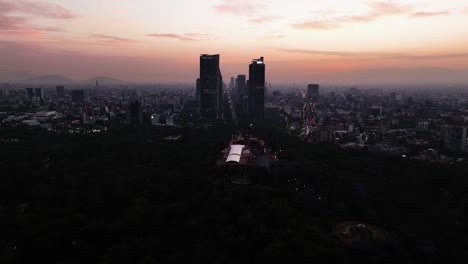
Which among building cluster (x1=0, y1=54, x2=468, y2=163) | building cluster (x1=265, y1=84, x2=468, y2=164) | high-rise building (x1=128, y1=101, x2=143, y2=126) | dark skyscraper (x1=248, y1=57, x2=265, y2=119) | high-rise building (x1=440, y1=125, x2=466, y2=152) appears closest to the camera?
building cluster (x1=265, y1=84, x2=468, y2=164)

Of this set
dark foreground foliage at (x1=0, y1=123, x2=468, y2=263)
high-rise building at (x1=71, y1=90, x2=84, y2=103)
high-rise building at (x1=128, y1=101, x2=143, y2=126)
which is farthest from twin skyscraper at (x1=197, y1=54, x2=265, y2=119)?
high-rise building at (x1=71, y1=90, x2=84, y2=103)

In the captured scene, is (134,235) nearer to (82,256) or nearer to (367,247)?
(82,256)

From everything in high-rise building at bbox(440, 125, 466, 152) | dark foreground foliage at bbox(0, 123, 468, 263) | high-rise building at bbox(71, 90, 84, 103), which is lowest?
dark foreground foliage at bbox(0, 123, 468, 263)

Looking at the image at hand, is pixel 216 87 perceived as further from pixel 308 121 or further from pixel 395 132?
pixel 395 132

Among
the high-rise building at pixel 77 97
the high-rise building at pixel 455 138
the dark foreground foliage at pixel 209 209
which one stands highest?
the high-rise building at pixel 77 97

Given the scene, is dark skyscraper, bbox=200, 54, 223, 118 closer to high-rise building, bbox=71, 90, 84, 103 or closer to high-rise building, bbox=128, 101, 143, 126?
high-rise building, bbox=128, 101, 143, 126

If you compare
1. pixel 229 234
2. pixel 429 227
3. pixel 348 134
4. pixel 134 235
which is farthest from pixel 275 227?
pixel 348 134

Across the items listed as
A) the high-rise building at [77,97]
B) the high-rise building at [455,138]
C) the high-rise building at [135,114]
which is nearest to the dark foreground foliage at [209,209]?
the high-rise building at [455,138]

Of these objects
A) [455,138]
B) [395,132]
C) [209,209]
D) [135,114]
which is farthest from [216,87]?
[209,209]

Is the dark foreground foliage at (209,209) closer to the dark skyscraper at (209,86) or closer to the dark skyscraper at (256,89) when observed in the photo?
the dark skyscraper at (209,86)
